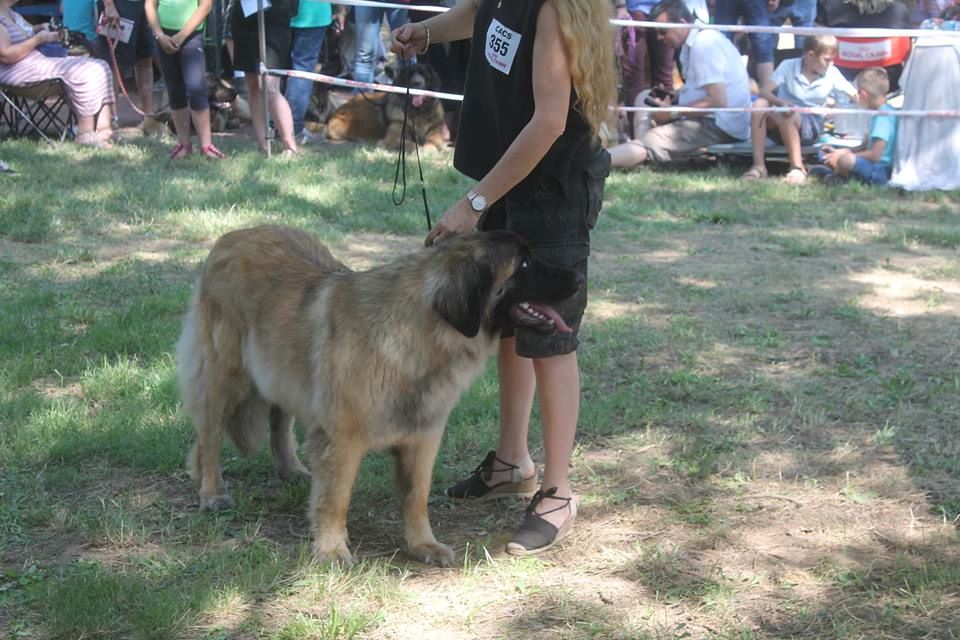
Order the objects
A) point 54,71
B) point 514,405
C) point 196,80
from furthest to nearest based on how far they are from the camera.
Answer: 1. point 54,71
2. point 196,80
3. point 514,405

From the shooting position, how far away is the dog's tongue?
11.7 ft

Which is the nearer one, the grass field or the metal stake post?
the grass field

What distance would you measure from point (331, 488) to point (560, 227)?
1.15 m

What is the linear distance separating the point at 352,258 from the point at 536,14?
417 centimetres

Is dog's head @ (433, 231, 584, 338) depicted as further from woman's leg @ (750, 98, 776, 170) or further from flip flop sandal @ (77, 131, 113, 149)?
flip flop sandal @ (77, 131, 113, 149)

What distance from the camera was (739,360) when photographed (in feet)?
18.8

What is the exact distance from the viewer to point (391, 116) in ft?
38.8

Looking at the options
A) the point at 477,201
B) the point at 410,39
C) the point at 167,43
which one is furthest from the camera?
the point at 167,43

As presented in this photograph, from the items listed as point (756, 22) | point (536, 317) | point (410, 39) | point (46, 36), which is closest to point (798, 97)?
point (756, 22)

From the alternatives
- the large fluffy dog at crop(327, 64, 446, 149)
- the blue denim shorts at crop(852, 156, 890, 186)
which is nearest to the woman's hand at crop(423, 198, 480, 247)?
the blue denim shorts at crop(852, 156, 890, 186)

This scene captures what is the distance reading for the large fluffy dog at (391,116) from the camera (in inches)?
456

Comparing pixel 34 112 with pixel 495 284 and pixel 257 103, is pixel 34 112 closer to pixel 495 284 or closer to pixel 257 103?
pixel 257 103

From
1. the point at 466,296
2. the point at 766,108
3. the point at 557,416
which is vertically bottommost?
the point at 557,416

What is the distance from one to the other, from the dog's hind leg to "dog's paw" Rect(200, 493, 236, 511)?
0.35 metres
